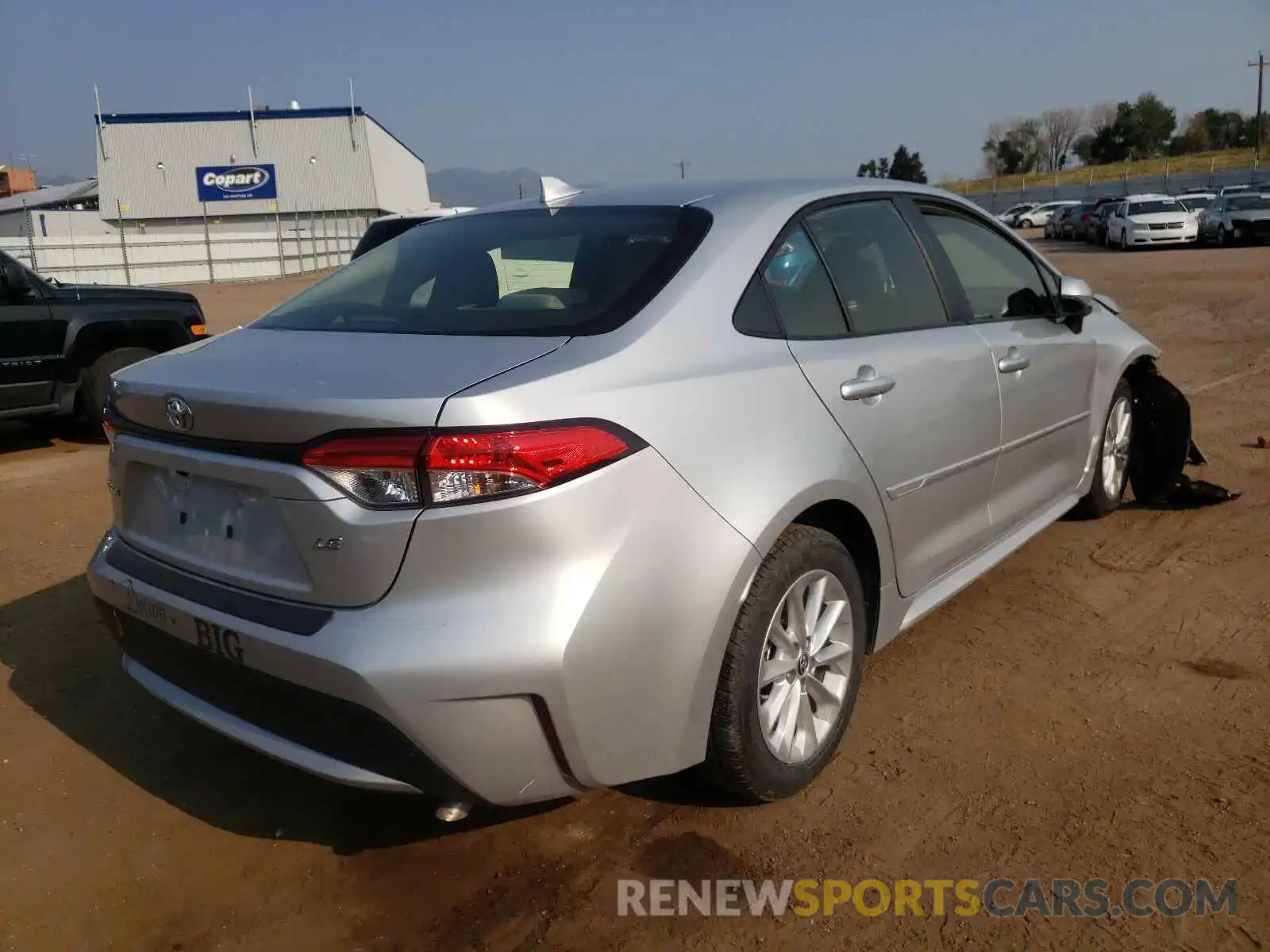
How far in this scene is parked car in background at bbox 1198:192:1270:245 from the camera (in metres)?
26.2

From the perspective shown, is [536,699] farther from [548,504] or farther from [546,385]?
[546,385]

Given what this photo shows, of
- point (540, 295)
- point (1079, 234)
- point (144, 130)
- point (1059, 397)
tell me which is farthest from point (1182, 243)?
point (144, 130)

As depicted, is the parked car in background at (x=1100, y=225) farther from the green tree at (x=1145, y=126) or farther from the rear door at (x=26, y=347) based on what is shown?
the green tree at (x=1145, y=126)

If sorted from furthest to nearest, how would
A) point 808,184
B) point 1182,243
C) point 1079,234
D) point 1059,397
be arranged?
point 1079,234, point 1182,243, point 1059,397, point 808,184

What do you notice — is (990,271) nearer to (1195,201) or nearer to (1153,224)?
(1153,224)

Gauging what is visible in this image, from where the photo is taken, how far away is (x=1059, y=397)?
4.19m

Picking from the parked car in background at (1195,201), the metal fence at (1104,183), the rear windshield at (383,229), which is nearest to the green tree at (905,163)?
the metal fence at (1104,183)

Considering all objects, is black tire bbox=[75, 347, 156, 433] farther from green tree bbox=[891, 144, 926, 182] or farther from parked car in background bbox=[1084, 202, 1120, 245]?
green tree bbox=[891, 144, 926, 182]

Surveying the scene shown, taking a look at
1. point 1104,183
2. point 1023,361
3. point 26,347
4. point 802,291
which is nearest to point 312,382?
point 802,291

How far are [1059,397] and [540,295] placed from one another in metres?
2.42

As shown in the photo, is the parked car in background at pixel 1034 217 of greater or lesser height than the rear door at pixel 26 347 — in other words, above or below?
above

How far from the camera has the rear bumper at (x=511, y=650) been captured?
7.03ft

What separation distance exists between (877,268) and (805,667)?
4.48 ft

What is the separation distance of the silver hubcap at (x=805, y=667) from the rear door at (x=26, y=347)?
701cm
